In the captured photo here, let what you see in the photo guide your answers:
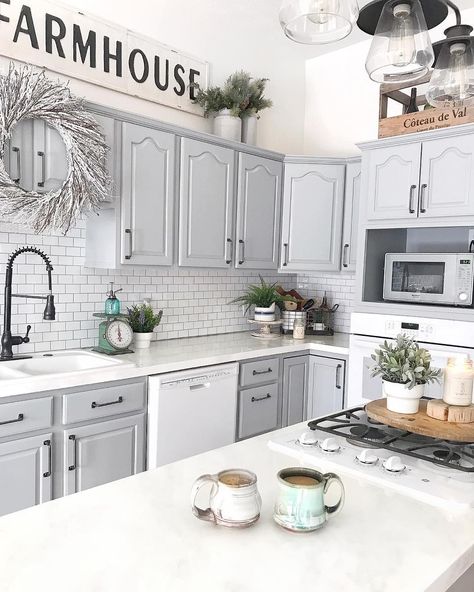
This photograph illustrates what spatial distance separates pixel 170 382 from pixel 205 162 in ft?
4.68

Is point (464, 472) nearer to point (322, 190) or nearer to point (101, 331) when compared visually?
point (101, 331)

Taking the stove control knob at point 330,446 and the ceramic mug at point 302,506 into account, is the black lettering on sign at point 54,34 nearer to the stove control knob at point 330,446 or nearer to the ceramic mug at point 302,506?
the stove control knob at point 330,446

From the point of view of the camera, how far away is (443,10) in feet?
4.11

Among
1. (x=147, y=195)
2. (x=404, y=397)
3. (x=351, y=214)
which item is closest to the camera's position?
(x=404, y=397)

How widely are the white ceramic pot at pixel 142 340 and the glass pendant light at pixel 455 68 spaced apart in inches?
89.4

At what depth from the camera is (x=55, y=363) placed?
9.66ft

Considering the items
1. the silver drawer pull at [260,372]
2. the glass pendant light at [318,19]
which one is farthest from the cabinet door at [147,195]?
the glass pendant light at [318,19]

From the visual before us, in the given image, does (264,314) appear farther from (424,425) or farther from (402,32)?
(402,32)

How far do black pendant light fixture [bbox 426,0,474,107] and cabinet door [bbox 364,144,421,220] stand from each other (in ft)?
6.07

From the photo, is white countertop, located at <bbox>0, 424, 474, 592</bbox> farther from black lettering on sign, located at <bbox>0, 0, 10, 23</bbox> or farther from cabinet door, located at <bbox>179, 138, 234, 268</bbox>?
black lettering on sign, located at <bbox>0, 0, 10, 23</bbox>

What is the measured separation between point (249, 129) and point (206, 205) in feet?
2.54

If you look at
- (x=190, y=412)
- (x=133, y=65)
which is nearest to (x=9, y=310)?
(x=190, y=412)

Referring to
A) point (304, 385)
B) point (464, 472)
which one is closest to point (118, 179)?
point (304, 385)

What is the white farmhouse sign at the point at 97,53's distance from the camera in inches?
112
